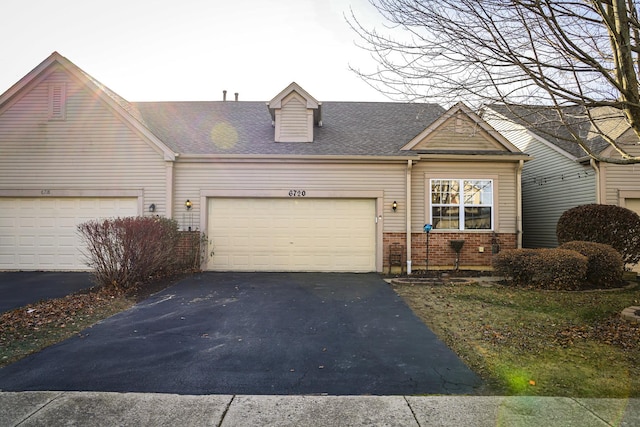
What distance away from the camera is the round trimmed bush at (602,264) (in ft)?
29.9

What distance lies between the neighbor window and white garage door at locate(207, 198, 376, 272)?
2.25 meters

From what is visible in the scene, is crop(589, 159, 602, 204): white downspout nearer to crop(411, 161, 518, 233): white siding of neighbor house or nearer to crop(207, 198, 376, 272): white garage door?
crop(411, 161, 518, 233): white siding of neighbor house

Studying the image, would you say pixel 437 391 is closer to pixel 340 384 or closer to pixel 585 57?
pixel 340 384

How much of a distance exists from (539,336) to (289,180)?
806 centimetres

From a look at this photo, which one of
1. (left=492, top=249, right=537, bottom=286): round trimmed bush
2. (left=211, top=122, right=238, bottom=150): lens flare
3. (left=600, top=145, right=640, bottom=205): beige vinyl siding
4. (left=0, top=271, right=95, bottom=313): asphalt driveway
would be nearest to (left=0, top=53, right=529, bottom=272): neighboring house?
(left=211, top=122, right=238, bottom=150): lens flare

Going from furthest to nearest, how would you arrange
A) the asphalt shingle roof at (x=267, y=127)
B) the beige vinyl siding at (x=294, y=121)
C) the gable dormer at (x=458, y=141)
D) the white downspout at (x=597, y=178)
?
the beige vinyl siding at (x=294, y=121) → the asphalt shingle roof at (x=267, y=127) → the white downspout at (x=597, y=178) → the gable dormer at (x=458, y=141)

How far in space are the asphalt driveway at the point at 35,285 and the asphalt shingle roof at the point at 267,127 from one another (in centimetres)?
485

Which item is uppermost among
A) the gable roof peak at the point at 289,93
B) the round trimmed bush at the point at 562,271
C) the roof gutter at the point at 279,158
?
the gable roof peak at the point at 289,93

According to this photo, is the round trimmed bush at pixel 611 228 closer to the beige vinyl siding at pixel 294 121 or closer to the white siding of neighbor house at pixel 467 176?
the white siding of neighbor house at pixel 467 176

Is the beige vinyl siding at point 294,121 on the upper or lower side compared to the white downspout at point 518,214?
upper

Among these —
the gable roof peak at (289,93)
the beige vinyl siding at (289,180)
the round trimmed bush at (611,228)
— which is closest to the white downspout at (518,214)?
the round trimmed bush at (611,228)

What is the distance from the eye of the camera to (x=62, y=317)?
622cm

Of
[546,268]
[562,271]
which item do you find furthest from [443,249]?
[562,271]

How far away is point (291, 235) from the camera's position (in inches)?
452
